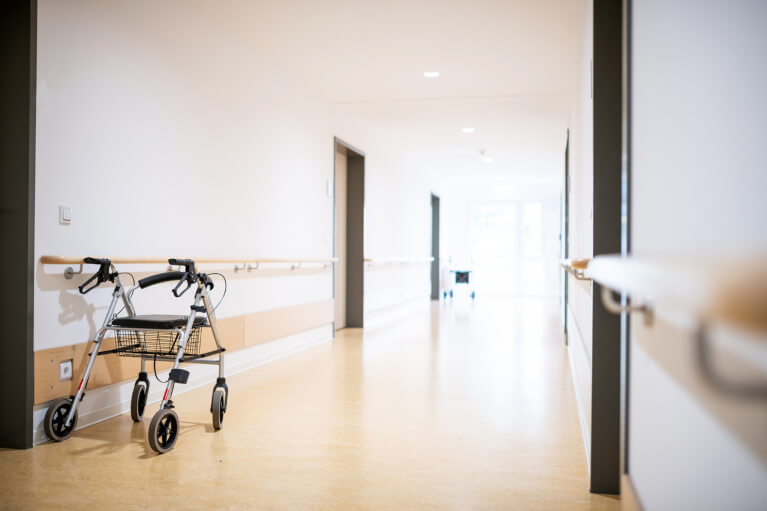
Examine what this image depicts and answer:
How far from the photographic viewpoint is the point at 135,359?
3715mm

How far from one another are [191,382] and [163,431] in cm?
143

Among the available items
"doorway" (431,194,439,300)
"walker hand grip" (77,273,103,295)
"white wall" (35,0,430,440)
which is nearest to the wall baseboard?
"walker hand grip" (77,273,103,295)

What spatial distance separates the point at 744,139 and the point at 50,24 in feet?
10.8

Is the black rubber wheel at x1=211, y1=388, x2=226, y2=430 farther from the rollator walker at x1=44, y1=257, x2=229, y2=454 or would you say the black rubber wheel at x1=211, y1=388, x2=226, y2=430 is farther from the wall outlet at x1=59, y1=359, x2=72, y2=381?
the wall outlet at x1=59, y1=359, x2=72, y2=381

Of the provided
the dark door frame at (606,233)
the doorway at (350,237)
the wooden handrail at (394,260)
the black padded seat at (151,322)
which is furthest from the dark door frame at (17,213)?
the wooden handrail at (394,260)

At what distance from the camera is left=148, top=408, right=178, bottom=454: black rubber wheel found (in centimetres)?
279

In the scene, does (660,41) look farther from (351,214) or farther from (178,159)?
(351,214)

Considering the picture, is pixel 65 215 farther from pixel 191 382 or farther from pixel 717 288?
pixel 717 288

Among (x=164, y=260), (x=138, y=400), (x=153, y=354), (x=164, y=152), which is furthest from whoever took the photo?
(x=164, y=152)

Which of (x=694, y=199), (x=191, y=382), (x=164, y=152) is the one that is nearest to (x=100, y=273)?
(x=164, y=152)

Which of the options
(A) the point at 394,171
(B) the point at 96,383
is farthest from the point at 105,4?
(A) the point at 394,171

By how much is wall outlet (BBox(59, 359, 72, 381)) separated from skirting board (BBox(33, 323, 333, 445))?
0.15 m

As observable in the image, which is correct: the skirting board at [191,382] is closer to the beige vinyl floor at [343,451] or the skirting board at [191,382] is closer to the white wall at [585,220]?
the beige vinyl floor at [343,451]

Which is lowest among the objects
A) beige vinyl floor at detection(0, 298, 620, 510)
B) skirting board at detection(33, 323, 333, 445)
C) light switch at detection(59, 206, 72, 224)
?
beige vinyl floor at detection(0, 298, 620, 510)
